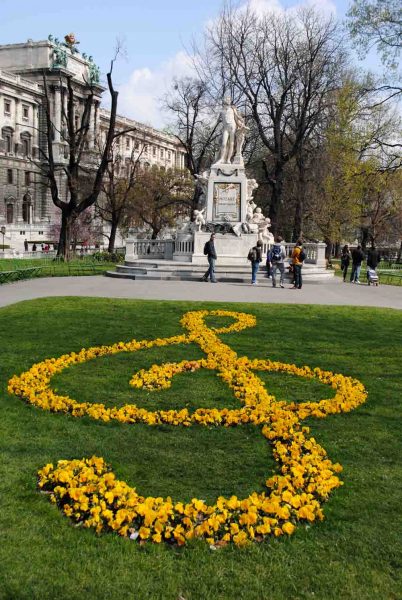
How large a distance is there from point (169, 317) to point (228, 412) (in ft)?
22.9

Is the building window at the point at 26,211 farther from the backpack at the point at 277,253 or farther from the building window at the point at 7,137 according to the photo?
the backpack at the point at 277,253

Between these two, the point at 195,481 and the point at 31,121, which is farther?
the point at 31,121

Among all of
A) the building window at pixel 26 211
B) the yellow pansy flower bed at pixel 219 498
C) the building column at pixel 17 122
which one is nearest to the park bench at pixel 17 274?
the yellow pansy flower bed at pixel 219 498

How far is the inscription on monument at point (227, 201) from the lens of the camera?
2695cm

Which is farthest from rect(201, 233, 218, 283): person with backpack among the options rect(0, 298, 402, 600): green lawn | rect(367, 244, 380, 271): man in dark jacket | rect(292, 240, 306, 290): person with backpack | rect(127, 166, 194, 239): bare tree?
rect(127, 166, 194, 239): bare tree

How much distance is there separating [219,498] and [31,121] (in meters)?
96.0

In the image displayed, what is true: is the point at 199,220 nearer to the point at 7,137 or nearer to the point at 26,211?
the point at 26,211

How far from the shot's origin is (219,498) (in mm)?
4199

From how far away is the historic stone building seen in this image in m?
84.6

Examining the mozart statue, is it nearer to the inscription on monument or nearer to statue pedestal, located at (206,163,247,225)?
statue pedestal, located at (206,163,247,225)

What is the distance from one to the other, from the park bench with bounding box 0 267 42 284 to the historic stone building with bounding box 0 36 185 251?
57.4 m

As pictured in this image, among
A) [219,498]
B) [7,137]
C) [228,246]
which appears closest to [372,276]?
[228,246]

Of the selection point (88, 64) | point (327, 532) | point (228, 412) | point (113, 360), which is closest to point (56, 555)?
point (327, 532)

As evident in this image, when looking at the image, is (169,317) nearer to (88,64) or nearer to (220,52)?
(220,52)
